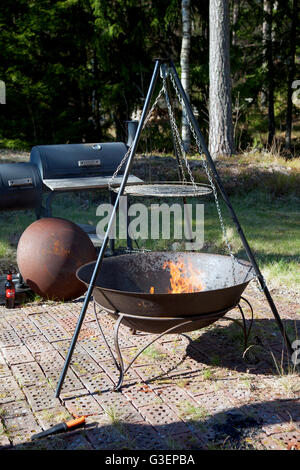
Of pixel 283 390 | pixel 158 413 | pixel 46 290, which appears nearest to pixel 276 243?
pixel 46 290

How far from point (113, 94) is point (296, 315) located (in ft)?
37.9

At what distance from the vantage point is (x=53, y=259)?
4.90 meters

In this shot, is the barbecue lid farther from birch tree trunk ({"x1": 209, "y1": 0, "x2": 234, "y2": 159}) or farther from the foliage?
→ the foliage

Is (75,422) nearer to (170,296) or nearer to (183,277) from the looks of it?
(170,296)

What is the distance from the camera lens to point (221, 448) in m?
2.64

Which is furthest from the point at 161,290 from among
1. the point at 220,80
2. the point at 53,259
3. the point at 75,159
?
the point at 220,80

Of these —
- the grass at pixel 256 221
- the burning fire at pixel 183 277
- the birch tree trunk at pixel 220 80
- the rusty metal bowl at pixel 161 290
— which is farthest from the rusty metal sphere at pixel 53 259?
the birch tree trunk at pixel 220 80

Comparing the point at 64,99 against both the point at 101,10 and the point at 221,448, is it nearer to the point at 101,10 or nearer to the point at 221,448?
the point at 101,10

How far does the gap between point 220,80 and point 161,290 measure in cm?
858

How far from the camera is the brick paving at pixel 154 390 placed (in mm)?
2750

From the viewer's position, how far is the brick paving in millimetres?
2750

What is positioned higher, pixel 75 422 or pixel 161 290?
pixel 161 290

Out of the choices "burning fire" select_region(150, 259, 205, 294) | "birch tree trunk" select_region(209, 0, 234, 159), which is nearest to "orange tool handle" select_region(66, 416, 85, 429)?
"burning fire" select_region(150, 259, 205, 294)

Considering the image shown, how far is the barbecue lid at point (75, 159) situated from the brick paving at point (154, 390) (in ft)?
6.22
